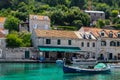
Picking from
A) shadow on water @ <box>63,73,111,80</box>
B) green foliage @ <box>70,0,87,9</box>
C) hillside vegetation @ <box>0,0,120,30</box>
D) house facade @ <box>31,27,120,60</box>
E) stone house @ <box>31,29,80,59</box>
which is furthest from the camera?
green foliage @ <box>70,0,87,9</box>

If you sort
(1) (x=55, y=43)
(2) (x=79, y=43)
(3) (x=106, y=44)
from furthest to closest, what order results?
(3) (x=106, y=44), (2) (x=79, y=43), (1) (x=55, y=43)

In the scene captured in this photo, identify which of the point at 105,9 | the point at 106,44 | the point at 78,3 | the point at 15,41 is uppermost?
the point at 78,3

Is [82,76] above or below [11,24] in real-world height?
below

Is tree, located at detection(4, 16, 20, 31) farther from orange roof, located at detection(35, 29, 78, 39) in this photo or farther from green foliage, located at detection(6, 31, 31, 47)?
orange roof, located at detection(35, 29, 78, 39)

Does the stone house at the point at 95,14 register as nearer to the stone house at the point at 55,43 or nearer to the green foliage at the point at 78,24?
the green foliage at the point at 78,24

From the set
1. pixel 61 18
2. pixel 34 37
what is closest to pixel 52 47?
pixel 34 37

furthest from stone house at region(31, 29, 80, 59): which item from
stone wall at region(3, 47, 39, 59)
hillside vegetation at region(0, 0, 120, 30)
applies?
hillside vegetation at region(0, 0, 120, 30)

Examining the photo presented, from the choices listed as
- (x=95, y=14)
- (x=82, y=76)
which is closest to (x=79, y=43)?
(x=82, y=76)

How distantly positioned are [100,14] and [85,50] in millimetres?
54312

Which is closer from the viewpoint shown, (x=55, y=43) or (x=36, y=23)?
(x=55, y=43)

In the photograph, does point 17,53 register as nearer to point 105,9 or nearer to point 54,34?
point 54,34

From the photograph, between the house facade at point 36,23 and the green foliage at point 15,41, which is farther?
the house facade at point 36,23

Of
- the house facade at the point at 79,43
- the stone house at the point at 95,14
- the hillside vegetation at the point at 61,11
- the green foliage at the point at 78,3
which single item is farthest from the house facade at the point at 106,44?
the green foliage at the point at 78,3

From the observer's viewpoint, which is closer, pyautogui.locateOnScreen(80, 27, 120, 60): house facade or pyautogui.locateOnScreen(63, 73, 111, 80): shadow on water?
pyautogui.locateOnScreen(63, 73, 111, 80): shadow on water
